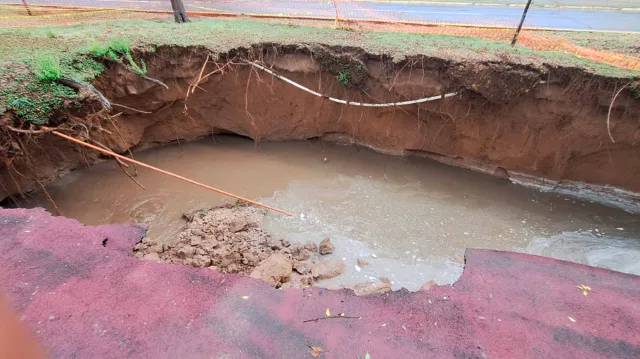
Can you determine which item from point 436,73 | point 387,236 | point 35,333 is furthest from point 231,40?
point 35,333

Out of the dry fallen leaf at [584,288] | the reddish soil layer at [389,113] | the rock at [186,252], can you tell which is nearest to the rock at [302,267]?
the rock at [186,252]

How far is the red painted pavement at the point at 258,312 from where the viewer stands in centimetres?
226

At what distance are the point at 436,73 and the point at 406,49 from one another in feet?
1.90

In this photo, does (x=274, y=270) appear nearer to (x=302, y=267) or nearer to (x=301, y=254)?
(x=302, y=267)

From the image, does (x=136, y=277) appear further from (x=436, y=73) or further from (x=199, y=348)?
(x=436, y=73)

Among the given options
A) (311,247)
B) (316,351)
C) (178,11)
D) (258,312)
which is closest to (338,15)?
(178,11)

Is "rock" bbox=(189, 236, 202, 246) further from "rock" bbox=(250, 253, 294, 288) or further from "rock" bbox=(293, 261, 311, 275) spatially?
"rock" bbox=(293, 261, 311, 275)

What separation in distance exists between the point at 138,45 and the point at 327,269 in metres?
4.26

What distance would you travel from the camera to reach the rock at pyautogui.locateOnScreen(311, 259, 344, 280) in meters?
3.83

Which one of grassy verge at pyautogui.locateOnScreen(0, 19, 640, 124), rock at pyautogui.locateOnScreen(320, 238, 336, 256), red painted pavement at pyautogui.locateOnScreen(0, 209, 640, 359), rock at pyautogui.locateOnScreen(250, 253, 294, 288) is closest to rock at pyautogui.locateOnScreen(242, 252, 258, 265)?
rock at pyautogui.locateOnScreen(250, 253, 294, 288)

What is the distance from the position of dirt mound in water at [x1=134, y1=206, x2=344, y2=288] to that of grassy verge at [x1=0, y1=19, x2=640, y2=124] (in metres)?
2.28

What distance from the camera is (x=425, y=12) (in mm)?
11094

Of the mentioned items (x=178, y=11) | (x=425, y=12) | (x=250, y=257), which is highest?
(x=178, y=11)

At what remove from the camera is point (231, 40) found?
18.1ft
